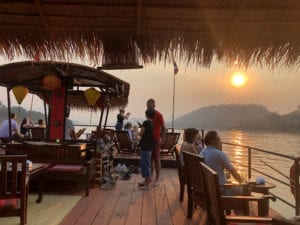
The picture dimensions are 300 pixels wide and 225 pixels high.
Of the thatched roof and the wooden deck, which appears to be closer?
the wooden deck

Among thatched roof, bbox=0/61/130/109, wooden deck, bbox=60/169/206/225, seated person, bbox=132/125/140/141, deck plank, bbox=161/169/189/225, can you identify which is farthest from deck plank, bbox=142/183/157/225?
seated person, bbox=132/125/140/141

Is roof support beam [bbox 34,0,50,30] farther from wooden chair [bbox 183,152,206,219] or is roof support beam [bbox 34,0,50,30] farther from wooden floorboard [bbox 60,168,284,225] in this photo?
wooden floorboard [bbox 60,168,284,225]

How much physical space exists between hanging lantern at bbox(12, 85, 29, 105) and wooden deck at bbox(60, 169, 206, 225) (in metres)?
2.68

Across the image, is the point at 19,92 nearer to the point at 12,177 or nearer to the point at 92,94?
the point at 92,94

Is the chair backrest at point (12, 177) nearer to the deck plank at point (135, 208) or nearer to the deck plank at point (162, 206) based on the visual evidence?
the deck plank at point (135, 208)

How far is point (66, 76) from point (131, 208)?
12.9 ft

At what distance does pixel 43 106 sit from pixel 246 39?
27.6 ft

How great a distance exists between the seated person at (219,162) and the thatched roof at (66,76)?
307 cm

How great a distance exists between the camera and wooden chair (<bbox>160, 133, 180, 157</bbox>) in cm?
1057

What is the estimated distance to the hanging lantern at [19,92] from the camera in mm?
7293

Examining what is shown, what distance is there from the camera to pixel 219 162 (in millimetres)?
3984

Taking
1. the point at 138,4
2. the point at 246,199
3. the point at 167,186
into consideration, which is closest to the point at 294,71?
the point at 246,199

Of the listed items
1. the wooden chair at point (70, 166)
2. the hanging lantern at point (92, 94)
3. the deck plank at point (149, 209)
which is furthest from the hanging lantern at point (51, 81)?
the deck plank at point (149, 209)

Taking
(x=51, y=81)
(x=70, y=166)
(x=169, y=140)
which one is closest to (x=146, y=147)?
(x=70, y=166)
